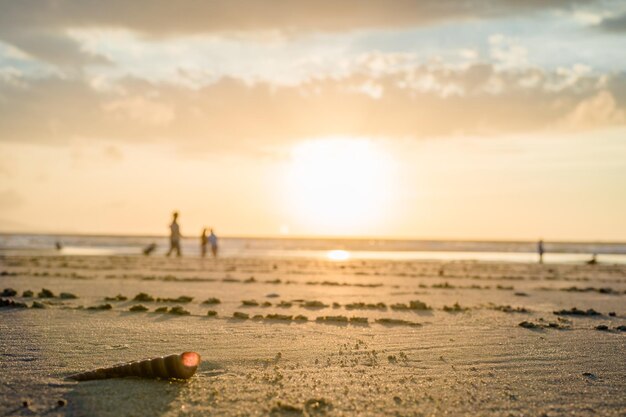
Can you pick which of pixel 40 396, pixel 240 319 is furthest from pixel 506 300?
pixel 40 396

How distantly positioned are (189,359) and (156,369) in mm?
361

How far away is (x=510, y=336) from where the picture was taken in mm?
9977

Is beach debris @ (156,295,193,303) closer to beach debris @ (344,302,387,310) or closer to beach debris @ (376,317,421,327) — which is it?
beach debris @ (344,302,387,310)

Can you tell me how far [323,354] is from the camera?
27.3 ft

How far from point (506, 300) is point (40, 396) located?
492 inches

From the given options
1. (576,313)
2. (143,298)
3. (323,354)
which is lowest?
(576,313)

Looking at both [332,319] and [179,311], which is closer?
[332,319]

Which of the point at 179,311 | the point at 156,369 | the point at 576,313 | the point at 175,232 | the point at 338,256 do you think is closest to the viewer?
the point at 156,369

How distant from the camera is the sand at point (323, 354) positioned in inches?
238

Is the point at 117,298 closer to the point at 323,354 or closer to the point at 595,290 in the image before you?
the point at 323,354

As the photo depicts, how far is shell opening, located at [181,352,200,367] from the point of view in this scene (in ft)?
21.8

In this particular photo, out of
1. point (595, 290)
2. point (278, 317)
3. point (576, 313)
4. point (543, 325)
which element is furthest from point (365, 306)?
point (595, 290)

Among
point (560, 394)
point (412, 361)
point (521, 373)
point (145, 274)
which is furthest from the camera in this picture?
point (145, 274)

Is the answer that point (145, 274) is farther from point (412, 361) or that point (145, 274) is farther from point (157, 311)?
point (412, 361)
